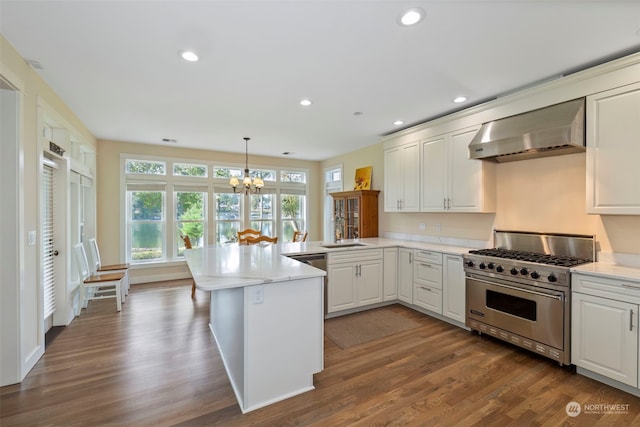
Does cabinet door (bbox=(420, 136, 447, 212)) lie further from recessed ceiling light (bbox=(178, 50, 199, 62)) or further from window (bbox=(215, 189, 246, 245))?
window (bbox=(215, 189, 246, 245))

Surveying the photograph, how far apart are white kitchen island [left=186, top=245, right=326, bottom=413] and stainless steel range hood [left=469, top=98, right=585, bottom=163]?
247cm

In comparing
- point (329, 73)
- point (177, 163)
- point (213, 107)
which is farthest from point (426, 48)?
point (177, 163)

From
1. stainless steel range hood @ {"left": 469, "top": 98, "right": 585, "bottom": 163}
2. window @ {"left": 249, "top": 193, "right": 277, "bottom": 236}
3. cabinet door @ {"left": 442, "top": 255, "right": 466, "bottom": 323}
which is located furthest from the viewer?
window @ {"left": 249, "top": 193, "right": 277, "bottom": 236}

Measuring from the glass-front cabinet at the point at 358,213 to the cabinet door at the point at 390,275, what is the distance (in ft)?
3.70

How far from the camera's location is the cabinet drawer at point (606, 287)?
2158 millimetres

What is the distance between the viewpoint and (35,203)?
265 centimetres

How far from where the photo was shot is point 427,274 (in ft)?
12.4

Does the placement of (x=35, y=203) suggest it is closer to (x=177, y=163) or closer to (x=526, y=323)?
(x=177, y=163)

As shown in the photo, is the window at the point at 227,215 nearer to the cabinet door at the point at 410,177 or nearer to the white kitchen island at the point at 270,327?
the cabinet door at the point at 410,177

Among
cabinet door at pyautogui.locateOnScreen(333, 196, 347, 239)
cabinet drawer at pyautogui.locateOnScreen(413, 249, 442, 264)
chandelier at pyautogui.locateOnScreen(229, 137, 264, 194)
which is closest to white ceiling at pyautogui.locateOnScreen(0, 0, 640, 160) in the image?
chandelier at pyautogui.locateOnScreen(229, 137, 264, 194)

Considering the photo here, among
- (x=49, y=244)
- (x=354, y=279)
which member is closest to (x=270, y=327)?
(x=354, y=279)

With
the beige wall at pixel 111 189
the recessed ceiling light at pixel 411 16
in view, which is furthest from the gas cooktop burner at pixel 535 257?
the beige wall at pixel 111 189

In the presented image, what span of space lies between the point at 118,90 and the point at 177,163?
291cm

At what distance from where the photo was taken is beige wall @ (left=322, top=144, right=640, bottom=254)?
2.68 m
